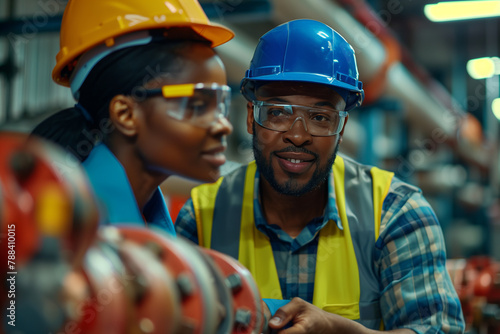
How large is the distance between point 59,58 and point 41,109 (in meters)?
2.50

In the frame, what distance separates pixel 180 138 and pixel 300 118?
0.60 m

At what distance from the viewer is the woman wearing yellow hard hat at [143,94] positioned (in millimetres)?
1089

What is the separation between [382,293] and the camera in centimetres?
162

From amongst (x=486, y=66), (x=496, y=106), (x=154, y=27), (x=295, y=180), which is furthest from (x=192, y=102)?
(x=496, y=106)

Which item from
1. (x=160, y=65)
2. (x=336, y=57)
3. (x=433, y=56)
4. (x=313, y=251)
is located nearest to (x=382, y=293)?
(x=313, y=251)

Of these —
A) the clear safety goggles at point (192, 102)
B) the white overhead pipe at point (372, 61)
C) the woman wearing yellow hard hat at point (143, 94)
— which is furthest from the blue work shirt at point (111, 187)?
the white overhead pipe at point (372, 61)

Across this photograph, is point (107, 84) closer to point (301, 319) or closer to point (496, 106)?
point (301, 319)

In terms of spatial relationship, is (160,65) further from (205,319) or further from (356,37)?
(356,37)

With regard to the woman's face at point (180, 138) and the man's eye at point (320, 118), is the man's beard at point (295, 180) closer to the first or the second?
the man's eye at point (320, 118)

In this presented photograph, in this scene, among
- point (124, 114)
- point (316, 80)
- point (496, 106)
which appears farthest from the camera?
point (496, 106)

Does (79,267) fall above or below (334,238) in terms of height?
above

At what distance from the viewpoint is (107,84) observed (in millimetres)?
1134

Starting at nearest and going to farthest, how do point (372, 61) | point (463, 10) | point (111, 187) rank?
point (111, 187) → point (372, 61) → point (463, 10)

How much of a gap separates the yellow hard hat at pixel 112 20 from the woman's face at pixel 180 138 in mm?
77
